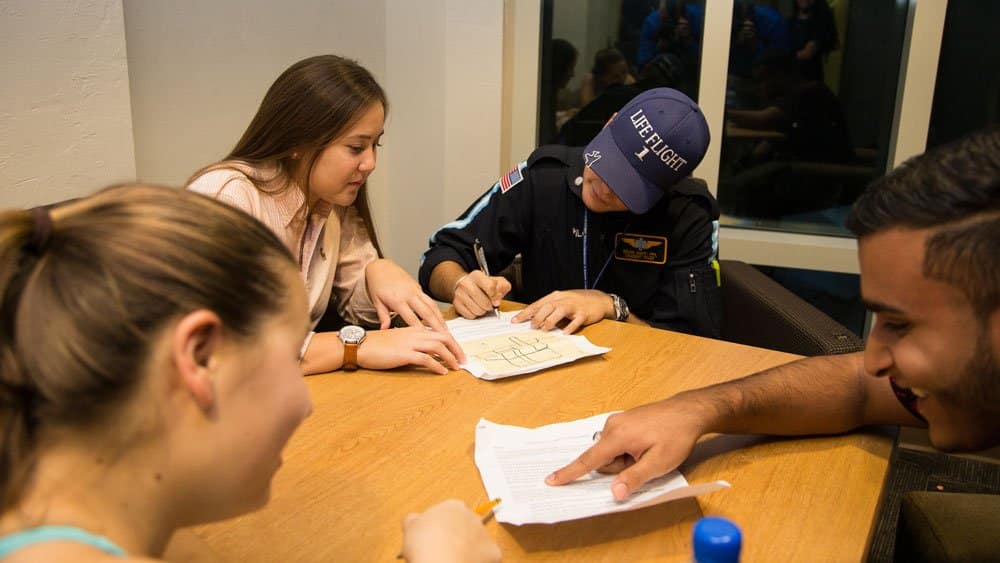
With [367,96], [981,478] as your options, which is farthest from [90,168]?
[981,478]

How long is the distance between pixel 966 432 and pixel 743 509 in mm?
306

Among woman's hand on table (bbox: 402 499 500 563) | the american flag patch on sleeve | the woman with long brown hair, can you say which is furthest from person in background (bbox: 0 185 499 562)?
the american flag patch on sleeve

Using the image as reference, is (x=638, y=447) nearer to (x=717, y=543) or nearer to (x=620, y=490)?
(x=620, y=490)

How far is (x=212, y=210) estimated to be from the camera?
710 mm

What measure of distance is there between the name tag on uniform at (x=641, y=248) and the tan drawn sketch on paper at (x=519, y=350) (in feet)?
1.82

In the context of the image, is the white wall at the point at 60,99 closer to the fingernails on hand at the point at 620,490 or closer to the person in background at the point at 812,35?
the fingernails on hand at the point at 620,490

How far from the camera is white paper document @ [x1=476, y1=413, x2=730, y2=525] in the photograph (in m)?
0.98

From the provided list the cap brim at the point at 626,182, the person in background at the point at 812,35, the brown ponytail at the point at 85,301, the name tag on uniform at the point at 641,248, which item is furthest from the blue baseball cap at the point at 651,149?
the brown ponytail at the point at 85,301

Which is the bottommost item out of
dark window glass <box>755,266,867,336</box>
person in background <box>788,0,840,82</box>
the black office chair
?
dark window glass <box>755,266,867,336</box>

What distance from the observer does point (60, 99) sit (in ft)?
6.38

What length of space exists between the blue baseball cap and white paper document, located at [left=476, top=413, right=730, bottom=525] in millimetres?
823

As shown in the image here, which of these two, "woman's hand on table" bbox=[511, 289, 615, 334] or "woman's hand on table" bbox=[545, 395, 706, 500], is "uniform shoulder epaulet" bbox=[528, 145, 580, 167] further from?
"woman's hand on table" bbox=[545, 395, 706, 500]

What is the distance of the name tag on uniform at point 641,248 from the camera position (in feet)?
7.02

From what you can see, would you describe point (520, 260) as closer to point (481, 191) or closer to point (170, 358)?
point (481, 191)
